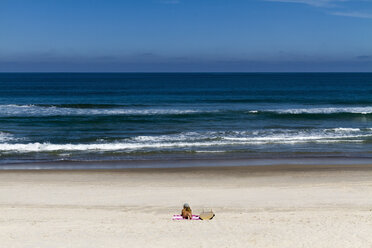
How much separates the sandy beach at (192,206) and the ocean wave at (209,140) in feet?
16.9

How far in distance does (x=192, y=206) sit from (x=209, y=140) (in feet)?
40.8

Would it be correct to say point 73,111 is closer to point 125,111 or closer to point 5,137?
point 125,111

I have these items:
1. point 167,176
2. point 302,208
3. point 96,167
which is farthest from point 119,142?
point 302,208

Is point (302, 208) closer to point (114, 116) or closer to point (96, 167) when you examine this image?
point (96, 167)

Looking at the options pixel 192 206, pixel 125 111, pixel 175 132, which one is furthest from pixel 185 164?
pixel 125 111

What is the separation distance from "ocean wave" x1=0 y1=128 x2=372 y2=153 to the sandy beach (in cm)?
516

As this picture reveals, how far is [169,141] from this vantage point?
85.1ft

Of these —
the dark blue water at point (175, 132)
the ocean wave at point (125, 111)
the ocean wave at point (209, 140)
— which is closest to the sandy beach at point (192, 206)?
the dark blue water at point (175, 132)

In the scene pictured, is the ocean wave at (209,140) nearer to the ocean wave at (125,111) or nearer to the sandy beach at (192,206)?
the sandy beach at (192,206)

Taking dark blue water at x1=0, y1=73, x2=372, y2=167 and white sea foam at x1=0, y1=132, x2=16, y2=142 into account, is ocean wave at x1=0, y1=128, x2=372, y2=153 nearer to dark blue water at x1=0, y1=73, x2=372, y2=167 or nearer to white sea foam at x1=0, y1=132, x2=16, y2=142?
dark blue water at x1=0, y1=73, x2=372, y2=167

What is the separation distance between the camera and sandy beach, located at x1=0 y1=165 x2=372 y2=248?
10602 millimetres

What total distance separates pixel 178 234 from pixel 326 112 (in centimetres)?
3139

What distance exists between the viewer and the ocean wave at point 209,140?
948 inches

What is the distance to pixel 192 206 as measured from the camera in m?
13.9
